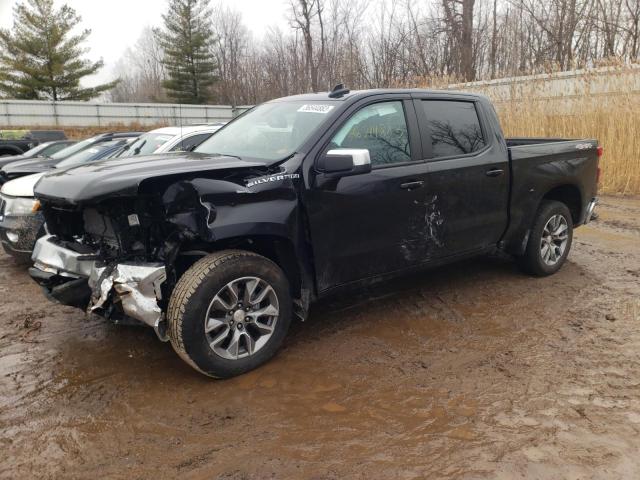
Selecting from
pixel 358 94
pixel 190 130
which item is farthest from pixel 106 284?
pixel 190 130

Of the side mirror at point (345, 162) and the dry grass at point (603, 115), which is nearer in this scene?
the side mirror at point (345, 162)

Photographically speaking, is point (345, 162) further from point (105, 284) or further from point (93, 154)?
point (93, 154)

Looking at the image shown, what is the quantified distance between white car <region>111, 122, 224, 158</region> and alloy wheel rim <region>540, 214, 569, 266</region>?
4.17 meters

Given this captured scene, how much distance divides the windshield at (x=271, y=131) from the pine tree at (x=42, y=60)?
41.3m

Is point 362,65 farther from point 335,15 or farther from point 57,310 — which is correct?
point 57,310

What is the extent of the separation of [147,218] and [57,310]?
7.24 feet

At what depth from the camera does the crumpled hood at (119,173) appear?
9.95 feet

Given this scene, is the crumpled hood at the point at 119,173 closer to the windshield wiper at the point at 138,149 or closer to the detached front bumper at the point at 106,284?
the detached front bumper at the point at 106,284

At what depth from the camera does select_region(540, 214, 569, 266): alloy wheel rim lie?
17.4ft

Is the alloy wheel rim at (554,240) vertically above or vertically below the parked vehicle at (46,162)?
below

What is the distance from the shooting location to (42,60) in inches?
1556

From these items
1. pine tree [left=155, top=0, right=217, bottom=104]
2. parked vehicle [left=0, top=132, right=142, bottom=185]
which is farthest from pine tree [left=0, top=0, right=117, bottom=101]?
parked vehicle [left=0, top=132, right=142, bottom=185]

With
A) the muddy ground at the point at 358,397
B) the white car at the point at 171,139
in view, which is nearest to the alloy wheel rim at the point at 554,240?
the muddy ground at the point at 358,397

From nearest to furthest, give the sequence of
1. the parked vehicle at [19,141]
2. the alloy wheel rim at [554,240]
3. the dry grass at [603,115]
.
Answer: the alloy wheel rim at [554,240] < the dry grass at [603,115] < the parked vehicle at [19,141]
